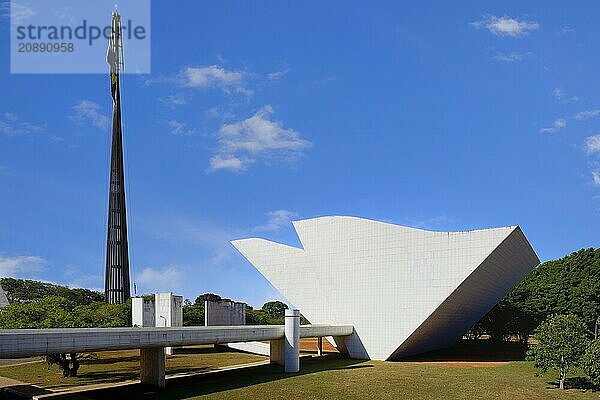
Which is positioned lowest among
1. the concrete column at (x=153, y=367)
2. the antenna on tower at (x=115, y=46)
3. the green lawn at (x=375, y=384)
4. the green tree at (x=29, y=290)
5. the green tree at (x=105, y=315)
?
the green lawn at (x=375, y=384)

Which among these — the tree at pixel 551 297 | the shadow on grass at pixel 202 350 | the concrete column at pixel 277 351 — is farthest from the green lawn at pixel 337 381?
the tree at pixel 551 297

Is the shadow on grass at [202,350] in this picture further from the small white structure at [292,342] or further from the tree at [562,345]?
the tree at [562,345]

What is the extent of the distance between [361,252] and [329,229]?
3.09 meters

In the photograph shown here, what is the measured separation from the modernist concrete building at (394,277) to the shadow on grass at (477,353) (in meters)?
0.99

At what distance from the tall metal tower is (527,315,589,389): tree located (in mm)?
43656

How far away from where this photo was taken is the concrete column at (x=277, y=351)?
3084 centimetres

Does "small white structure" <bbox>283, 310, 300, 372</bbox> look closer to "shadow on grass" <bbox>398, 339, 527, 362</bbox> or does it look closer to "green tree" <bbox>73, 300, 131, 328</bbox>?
"shadow on grass" <bbox>398, 339, 527, 362</bbox>

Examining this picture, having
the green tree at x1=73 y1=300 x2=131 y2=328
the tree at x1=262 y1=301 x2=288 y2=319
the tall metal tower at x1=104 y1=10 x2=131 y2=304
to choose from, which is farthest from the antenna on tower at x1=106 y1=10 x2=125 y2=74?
the tree at x1=262 y1=301 x2=288 y2=319

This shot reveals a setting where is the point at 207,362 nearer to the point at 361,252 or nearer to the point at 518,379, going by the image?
the point at 361,252

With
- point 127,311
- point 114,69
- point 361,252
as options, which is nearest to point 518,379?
point 361,252

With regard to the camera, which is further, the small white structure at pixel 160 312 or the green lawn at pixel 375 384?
the small white structure at pixel 160 312

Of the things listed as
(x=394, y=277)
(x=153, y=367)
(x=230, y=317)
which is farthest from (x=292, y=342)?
(x=230, y=317)

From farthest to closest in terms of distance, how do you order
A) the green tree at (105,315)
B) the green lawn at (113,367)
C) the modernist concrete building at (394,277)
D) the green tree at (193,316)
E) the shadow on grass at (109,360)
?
the green tree at (193,316), the green tree at (105,315), the shadow on grass at (109,360), the modernist concrete building at (394,277), the green lawn at (113,367)

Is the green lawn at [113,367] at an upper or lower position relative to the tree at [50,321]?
lower
